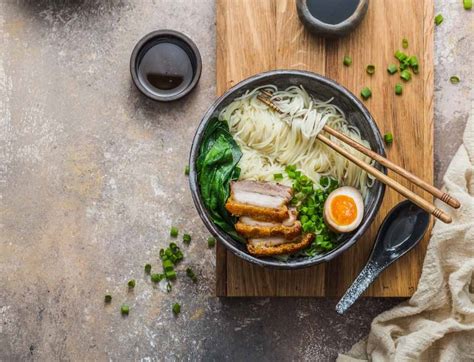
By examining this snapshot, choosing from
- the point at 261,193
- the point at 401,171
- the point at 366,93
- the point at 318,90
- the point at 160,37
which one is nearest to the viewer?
the point at 401,171

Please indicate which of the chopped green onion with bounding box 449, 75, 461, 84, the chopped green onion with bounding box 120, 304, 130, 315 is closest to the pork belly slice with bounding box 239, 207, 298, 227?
the chopped green onion with bounding box 120, 304, 130, 315

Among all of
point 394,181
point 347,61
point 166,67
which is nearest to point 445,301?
point 394,181

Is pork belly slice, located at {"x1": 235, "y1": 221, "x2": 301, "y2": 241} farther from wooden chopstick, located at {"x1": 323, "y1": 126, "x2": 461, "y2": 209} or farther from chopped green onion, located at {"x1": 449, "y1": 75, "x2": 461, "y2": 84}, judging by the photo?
chopped green onion, located at {"x1": 449, "y1": 75, "x2": 461, "y2": 84}

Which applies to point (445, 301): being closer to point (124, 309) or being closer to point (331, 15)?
point (331, 15)

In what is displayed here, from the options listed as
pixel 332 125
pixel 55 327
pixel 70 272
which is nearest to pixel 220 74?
pixel 332 125

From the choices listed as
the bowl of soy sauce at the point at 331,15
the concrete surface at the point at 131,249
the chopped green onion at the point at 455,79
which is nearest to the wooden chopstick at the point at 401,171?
the bowl of soy sauce at the point at 331,15

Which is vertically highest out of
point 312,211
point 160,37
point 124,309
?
point 160,37

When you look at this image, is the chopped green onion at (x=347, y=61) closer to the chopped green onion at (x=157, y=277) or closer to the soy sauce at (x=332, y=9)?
the soy sauce at (x=332, y=9)
